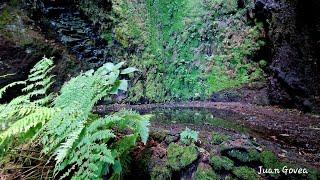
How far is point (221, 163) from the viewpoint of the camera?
235 centimetres

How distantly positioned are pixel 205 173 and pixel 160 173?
14.0 inches

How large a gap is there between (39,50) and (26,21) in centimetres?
85

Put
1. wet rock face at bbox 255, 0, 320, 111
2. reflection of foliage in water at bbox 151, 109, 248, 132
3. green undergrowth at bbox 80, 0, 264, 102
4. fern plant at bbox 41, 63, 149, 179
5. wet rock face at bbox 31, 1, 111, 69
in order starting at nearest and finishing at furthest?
fern plant at bbox 41, 63, 149, 179 < reflection of foliage in water at bbox 151, 109, 248, 132 < wet rock face at bbox 255, 0, 320, 111 < green undergrowth at bbox 80, 0, 264, 102 < wet rock face at bbox 31, 1, 111, 69

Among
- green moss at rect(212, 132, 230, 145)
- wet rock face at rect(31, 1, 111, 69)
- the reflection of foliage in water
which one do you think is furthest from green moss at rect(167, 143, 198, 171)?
wet rock face at rect(31, 1, 111, 69)

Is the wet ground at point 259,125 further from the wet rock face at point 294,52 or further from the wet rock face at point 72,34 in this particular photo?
the wet rock face at point 72,34

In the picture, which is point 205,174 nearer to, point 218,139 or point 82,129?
point 218,139

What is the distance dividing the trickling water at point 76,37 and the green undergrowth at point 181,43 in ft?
0.99

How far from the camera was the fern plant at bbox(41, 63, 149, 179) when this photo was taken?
210cm

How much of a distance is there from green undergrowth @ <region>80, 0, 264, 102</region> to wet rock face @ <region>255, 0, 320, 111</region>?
1.81ft

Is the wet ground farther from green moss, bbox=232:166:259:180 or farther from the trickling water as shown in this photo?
the trickling water

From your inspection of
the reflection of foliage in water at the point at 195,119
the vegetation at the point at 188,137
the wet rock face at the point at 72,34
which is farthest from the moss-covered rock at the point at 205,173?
the wet rock face at the point at 72,34

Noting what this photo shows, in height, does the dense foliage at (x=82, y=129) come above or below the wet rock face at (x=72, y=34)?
below

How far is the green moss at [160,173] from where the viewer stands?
2.40m

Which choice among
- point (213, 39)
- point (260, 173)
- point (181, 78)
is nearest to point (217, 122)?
point (260, 173)
